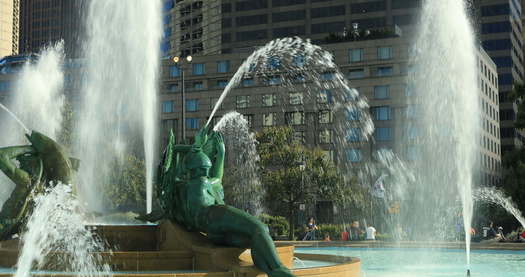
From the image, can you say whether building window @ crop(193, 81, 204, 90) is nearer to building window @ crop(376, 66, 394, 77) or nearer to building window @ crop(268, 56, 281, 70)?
building window @ crop(268, 56, 281, 70)

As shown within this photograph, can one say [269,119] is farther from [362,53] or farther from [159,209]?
[159,209]

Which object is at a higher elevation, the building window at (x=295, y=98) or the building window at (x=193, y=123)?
the building window at (x=295, y=98)

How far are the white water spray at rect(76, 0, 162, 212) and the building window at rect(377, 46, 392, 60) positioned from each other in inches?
1361

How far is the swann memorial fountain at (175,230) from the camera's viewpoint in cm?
1283

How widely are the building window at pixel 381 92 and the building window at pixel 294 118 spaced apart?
9.47m

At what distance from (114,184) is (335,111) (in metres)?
33.2

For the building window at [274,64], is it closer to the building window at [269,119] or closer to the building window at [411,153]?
the building window at [269,119]

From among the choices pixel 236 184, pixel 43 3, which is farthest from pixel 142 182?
pixel 43 3

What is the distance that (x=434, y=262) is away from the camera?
77.1 ft

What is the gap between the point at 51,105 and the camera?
56.0 meters

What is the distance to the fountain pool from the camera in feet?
64.0

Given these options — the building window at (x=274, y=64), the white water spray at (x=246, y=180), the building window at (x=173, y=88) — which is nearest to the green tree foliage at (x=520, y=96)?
the white water spray at (x=246, y=180)

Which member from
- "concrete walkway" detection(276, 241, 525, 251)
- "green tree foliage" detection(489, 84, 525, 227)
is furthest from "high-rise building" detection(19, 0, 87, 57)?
"concrete walkway" detection(276, 241, 525, 251)

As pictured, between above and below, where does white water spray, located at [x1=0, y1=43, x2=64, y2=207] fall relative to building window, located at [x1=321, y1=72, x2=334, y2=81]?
below
